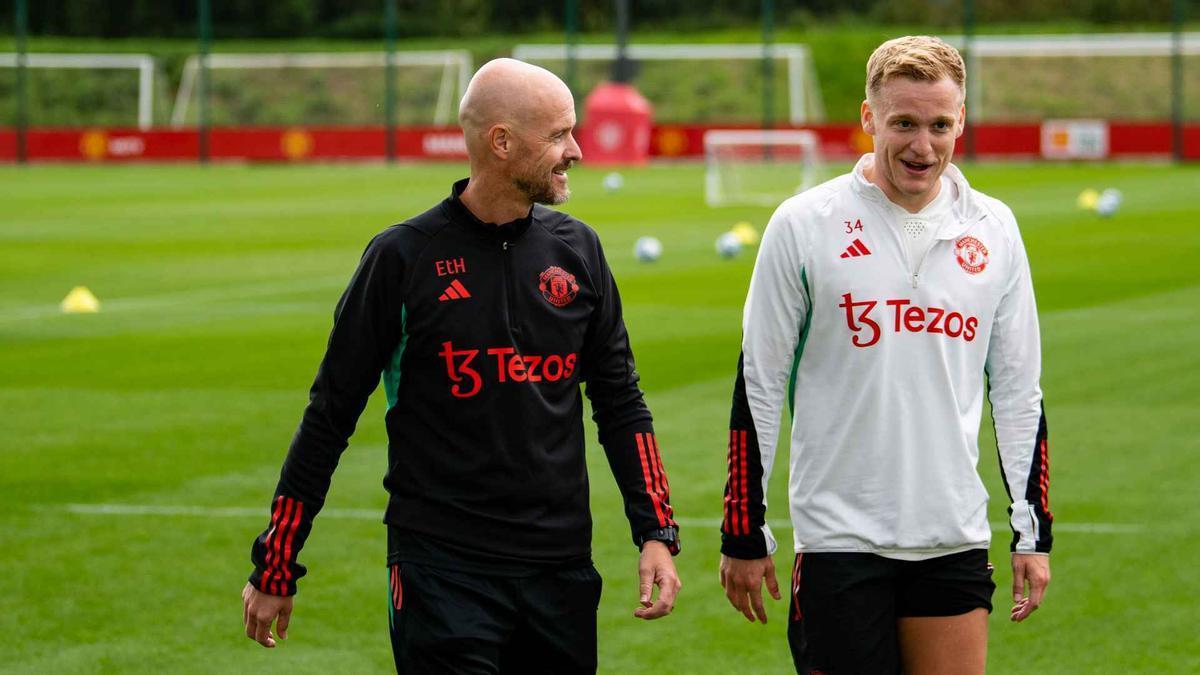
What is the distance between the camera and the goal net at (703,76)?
5584 centimetres

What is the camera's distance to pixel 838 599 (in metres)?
4.55

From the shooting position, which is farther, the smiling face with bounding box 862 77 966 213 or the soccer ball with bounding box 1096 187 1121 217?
the soccer ball with bounding box 1096 187 1121 217

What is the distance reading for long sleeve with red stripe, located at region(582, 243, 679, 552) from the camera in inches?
186

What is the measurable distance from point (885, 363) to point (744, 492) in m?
0.46

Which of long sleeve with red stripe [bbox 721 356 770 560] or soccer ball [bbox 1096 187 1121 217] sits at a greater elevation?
long sleeve with red stripe [bbox 721 356 770 560]

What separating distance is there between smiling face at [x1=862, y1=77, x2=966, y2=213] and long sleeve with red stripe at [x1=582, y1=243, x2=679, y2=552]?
0.71m

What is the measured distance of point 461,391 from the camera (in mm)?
4500

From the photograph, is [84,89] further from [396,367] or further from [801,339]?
[801,339]

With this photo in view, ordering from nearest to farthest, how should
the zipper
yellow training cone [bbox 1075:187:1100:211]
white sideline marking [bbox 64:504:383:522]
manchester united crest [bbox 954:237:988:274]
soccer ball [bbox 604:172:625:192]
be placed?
1. the zipper
2. manchester united crest [bbox 954:237:988:274]
3. white sideline marking [bbox 64:504:383:522]
4. yellow training cone [bbox 1075:187:1100:211]
5. soccer ball [bbox 604:172:625:192]

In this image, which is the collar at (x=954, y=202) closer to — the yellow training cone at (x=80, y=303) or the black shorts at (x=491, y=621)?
the black shorts at (x=491, y=621)

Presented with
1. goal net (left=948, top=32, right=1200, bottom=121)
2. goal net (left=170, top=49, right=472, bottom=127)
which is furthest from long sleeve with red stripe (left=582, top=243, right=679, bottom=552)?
goal net (left=170, top=49, right=472, bottom=127)

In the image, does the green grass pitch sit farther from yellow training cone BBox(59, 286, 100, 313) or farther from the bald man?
the bald man

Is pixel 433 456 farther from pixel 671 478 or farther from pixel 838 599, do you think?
pixel 671 478

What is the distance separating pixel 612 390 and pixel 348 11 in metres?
58.3
